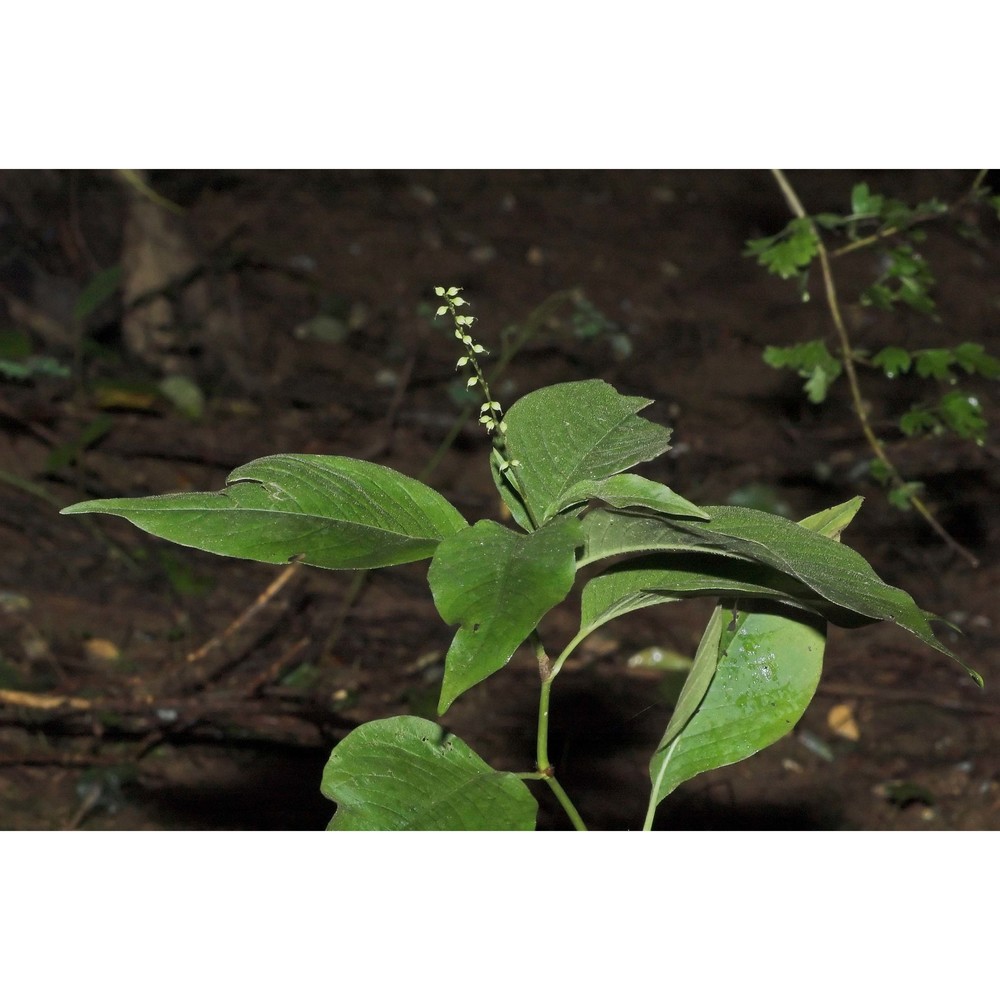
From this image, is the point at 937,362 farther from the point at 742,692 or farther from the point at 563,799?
the point at 563,799

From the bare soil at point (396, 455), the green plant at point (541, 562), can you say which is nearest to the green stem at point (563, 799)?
the green plant at point (541, 562)

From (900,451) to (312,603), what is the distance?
5.13ft

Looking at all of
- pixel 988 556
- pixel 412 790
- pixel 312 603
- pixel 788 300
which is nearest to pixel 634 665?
pixel 312 603

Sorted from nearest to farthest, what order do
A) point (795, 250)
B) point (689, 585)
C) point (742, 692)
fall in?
point (689, 585) → point (742, 692) → point (795, 250)

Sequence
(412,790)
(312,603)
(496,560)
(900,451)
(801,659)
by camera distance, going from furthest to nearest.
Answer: (900,451)
(312,603)
(801,659)
(412,790)
(496,560)

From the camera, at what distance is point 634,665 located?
227 cm

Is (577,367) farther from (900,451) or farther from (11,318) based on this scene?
(11,318)

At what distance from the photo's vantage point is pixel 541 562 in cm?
75

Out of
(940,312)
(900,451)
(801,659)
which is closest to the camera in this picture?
(801,659)

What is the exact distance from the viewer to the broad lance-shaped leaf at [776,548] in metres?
0.74

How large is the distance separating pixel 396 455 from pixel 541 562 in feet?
7.45

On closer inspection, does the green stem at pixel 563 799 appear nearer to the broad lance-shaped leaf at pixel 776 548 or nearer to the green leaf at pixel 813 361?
the broad lance-shaped leaf at pixel 776 548

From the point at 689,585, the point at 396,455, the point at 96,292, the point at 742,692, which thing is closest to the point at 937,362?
the point at 742,692

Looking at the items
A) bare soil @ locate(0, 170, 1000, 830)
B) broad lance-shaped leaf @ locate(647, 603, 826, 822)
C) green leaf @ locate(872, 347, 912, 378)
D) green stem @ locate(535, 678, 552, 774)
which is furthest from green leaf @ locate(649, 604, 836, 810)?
green leaf @ locate(872, 347, 912, 378)
